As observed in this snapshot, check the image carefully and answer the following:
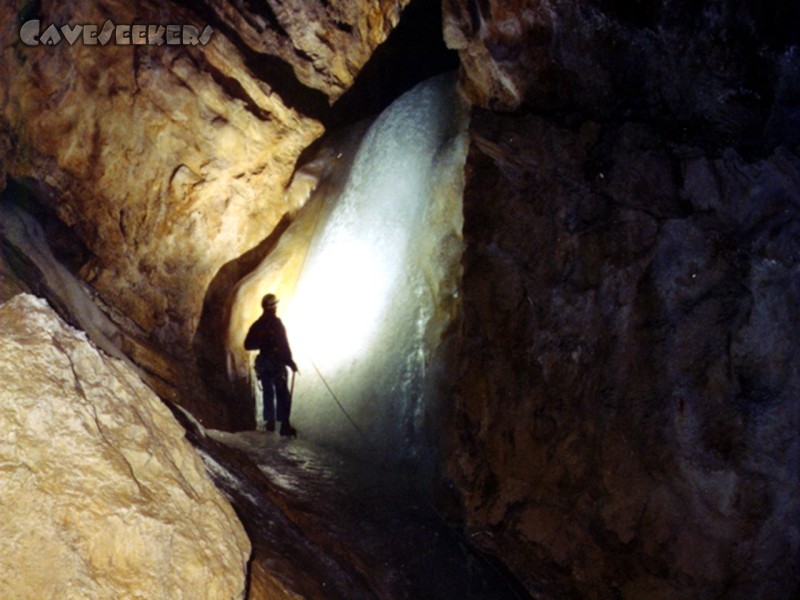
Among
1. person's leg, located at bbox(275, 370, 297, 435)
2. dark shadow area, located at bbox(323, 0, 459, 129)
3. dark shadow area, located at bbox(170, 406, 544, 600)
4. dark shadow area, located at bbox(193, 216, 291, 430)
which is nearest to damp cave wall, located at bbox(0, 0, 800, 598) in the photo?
dark shadow area, located at bbox(170, 406, 544, 600)

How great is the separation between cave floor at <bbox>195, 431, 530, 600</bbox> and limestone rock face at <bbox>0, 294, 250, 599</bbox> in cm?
72

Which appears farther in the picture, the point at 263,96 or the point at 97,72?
the point at 263,96

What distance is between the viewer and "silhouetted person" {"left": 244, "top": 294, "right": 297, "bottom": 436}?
713 cm

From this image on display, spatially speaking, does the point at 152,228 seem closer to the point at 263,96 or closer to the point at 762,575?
Result: the point at 263,96

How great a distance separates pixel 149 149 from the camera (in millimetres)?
7887

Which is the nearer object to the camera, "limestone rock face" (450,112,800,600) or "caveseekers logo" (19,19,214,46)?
"limestone rock face" (450,112,800,600)

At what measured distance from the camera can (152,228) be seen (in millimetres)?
8031

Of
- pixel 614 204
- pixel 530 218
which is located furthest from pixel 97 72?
pixel 614 204

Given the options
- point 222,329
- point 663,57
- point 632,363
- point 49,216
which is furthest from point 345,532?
point 49,216

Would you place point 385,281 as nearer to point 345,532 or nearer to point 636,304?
point 636,304

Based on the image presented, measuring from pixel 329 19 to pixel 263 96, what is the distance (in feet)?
4.11

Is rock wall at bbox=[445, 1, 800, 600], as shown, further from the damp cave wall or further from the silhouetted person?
Result: the silhouetted person

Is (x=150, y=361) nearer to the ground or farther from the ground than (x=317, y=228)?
nearer to the ground

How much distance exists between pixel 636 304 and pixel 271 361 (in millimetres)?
3824
